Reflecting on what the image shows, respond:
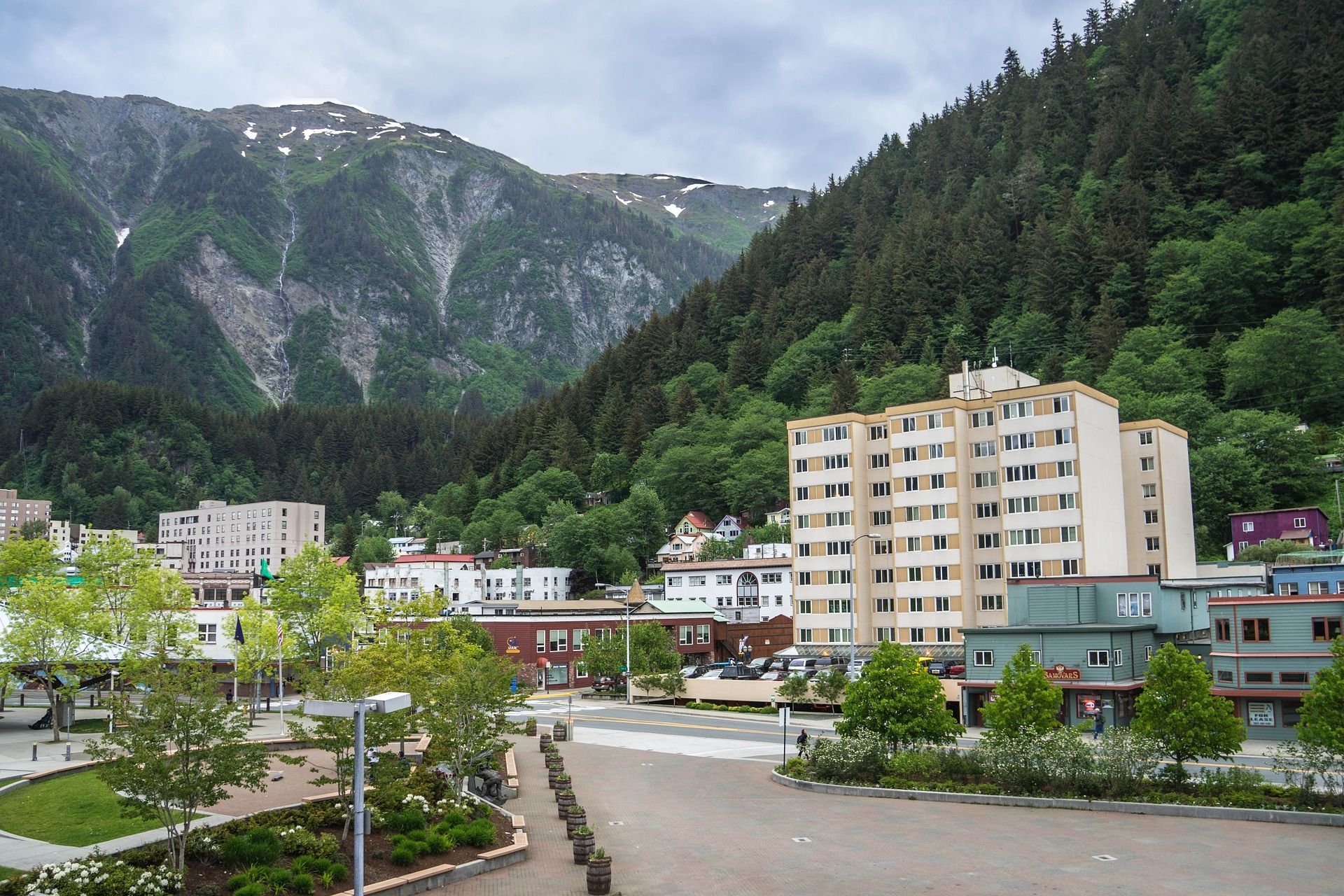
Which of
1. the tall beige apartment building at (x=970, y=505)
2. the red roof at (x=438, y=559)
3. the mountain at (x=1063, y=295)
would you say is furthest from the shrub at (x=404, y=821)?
the red roof at (x=438, y=559)

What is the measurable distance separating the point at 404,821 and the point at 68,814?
10.9m

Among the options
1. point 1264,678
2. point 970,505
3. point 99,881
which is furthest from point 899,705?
point 970,505

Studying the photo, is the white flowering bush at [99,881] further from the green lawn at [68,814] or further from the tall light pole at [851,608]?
the tall light pole at [851,608]

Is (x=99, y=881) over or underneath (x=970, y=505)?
Result: underneath

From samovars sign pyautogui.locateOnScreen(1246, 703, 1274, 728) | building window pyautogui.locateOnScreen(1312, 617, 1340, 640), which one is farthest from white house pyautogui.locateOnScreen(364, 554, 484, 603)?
building window pyautogui.locateOnScreen(1312, 617, 1340, 640)

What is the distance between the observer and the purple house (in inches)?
3423

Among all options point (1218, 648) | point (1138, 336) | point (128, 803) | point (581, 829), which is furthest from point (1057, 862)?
point (1138, 336)

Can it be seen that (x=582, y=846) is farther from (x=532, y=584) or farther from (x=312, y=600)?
(x=532, y=584)

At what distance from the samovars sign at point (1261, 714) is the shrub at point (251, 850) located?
4611cm

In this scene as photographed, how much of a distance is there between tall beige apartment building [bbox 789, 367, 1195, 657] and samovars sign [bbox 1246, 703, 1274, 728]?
945 inches

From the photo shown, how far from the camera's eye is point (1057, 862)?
27.1m

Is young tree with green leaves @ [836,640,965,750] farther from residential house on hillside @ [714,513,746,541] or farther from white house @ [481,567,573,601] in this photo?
residential house on hillside @ [714,513,746,541]

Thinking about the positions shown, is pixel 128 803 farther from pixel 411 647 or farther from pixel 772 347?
pixel 772 347

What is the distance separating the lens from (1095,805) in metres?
34.5
